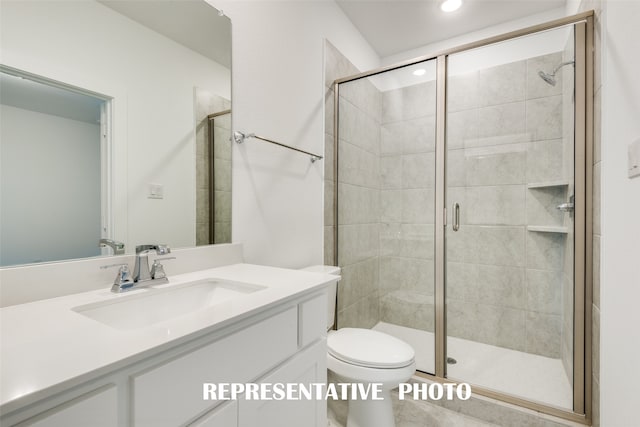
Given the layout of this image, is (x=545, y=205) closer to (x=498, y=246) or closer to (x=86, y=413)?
(x=498, y=246)

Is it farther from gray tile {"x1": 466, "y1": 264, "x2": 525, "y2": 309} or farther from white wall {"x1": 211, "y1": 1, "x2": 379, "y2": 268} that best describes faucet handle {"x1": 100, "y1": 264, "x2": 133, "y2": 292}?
gray tile {"x1": 466, "y1": 264, "x2": 525, "y2": 309}

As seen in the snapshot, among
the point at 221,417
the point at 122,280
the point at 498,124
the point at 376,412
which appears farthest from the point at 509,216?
the point at 122,280

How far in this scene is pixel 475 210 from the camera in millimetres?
1985

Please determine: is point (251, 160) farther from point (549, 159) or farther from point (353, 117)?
point (549, 159)

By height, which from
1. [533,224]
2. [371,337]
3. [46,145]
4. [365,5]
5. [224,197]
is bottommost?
[371,337]

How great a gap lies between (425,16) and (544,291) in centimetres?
208

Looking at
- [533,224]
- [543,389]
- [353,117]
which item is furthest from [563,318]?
[353,117]

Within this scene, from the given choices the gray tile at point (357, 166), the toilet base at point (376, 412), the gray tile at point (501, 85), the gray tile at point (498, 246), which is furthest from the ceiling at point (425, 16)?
the toilet base at point (376, 412)

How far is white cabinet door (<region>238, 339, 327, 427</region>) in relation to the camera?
73 centimetres

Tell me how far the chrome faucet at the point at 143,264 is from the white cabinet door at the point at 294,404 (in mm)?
466

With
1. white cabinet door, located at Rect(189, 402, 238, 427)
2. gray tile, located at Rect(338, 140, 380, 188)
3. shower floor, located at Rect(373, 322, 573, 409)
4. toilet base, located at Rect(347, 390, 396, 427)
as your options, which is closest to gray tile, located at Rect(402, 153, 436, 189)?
gray tile, located at Rect(338, 140, 380, 188)

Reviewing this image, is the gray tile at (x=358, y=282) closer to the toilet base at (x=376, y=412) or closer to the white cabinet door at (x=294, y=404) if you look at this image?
the toilet base at (x=376, y=412)

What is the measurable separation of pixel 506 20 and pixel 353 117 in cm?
146

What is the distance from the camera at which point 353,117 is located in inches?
87.0
